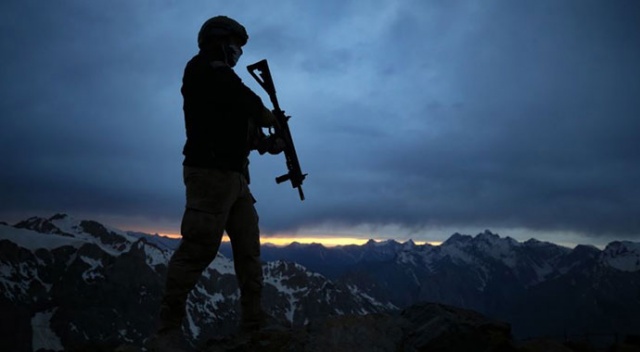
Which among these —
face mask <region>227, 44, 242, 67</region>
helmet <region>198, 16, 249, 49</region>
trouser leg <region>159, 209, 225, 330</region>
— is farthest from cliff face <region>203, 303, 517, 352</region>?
helmet <region>198, 16, 249, 49</region>

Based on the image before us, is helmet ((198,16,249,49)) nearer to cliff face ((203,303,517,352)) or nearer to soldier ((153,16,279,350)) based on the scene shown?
soldier ((153,16,279,350))

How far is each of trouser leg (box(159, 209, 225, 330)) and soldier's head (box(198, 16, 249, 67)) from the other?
8.03 ft

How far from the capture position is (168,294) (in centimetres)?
636

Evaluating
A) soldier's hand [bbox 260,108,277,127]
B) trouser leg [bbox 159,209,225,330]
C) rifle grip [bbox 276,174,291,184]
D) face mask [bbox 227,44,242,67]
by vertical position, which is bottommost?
trouser leg [bbox 159,209,225,330]

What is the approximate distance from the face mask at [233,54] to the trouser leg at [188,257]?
2.37 m

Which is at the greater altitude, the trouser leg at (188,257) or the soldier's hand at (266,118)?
the soldier's hand at (266,118)

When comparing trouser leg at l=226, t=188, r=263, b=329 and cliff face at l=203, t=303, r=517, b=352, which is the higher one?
trouser leg at l=226, t=188, r=263, b=329

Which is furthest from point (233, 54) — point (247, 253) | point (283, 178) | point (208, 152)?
point (247, 253)

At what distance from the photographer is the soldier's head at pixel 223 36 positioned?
22.2 feet

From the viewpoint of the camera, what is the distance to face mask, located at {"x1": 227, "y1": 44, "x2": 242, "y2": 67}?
688 cm

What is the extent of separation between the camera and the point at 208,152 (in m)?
6.40

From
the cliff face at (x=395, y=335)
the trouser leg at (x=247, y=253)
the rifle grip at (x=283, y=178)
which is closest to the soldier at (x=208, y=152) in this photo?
the trouser leg at (x=247, y=253)

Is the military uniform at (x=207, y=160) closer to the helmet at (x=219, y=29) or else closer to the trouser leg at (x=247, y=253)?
the helmet at (x=219, y=29)

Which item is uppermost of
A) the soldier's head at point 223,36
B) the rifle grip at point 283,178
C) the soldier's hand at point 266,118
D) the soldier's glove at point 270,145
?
the soldier's head at point 223,36
